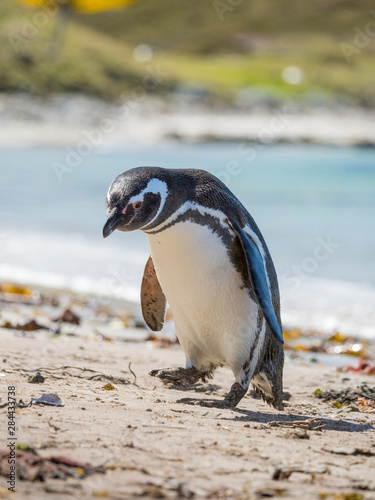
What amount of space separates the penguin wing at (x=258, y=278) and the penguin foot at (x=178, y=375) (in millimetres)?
551

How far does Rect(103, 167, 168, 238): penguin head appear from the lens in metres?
3.23

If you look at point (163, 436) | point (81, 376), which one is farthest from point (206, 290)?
point (163, 436)

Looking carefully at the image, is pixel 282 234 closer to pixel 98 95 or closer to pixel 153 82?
pixel 98 95

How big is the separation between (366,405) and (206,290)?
109cm

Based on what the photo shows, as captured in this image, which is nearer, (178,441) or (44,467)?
(44,467)

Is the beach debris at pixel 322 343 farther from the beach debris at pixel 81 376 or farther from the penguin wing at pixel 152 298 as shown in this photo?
the beach debris at pixel 81 376

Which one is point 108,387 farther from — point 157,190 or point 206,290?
point 157,190

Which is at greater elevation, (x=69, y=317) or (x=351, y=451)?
(x=69, y=317)

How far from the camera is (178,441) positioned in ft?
8.83

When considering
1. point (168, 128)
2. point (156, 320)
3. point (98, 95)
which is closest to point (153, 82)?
point (98, 95)

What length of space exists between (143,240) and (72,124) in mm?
23471

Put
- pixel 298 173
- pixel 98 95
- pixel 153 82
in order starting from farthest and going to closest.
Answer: pixel 153 82 → pixel 98 95 → pixel 298 173

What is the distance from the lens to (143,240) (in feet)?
32.3

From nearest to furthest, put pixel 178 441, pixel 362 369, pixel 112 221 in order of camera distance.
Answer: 1. pixel 178 441
2. pixel 112 221
3. pixel 362 369
